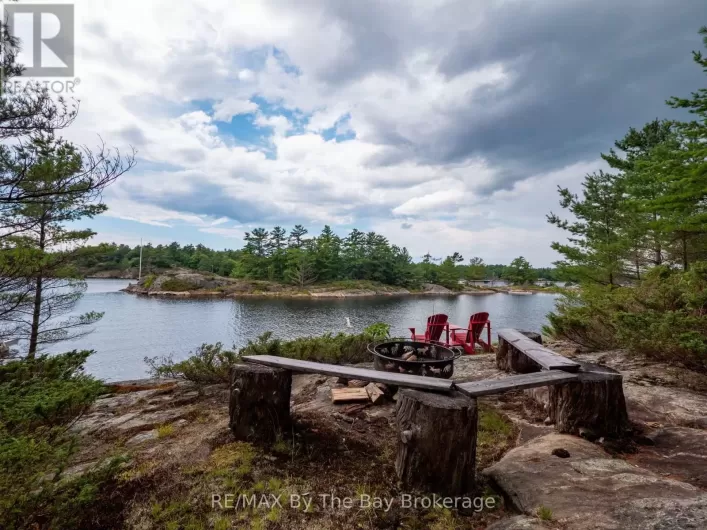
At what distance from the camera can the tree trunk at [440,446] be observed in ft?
6.86

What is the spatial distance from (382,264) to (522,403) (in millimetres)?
44411

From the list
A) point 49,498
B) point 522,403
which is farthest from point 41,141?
point 522,403

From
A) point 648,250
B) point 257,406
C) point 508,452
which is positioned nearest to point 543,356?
point 508,452

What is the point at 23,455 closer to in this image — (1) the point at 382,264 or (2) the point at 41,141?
(2) the point at 41,141

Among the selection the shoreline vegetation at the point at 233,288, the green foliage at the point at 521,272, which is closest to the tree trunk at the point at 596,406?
the shoreline vegetation at the point at 233,288

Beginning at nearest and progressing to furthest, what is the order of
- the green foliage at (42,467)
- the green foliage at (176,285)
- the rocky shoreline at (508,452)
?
the green foliage at (42,467), the rocky shoreline at (508,452), the green foliage at (176,285)

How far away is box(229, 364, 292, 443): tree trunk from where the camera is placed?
2850mm

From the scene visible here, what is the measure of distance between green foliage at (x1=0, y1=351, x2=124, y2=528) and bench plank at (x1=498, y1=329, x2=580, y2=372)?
11.4 feet

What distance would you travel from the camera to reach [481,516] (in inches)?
76.9

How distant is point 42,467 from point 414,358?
3684 mm

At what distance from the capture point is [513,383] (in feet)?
8.74

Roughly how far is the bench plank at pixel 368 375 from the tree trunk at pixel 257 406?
0.62ft

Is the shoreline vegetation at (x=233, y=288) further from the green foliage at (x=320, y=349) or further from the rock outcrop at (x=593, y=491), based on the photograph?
the rock outcrop at (x=593, y=491)

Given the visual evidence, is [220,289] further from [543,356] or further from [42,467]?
[42,467]
